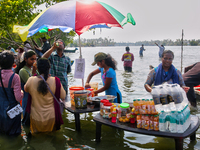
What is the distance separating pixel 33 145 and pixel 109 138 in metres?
1.46

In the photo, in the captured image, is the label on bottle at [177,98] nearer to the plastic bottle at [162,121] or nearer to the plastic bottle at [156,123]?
the plastic bottle at [162,121]

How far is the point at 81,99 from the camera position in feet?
11.9

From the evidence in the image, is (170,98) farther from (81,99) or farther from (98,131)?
(81,99)

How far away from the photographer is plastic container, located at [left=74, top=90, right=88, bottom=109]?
11.8 ft

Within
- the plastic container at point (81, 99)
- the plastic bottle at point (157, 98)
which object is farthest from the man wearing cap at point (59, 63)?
the plastic bottle at point (157, 98)

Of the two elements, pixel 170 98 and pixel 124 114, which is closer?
pixel 170 98

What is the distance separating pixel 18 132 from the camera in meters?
3.70

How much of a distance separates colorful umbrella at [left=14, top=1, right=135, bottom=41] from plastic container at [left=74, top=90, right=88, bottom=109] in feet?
3.74

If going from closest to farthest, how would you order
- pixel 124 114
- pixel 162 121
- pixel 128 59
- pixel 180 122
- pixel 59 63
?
pixel 180 122
pixel 162 121
pixel 124 114
pixel 59 63
pixel 128 59

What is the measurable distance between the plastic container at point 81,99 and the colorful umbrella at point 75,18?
3.74 feet

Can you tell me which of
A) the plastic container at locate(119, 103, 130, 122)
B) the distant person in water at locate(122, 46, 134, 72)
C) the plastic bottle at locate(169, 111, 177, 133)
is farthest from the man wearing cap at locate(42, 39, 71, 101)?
the distant person in water at locate(122, 46, 134, 72)

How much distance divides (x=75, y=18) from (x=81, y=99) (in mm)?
1577

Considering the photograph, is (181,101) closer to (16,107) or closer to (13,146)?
(16,107)

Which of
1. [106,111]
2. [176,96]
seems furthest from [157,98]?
[106,111]
